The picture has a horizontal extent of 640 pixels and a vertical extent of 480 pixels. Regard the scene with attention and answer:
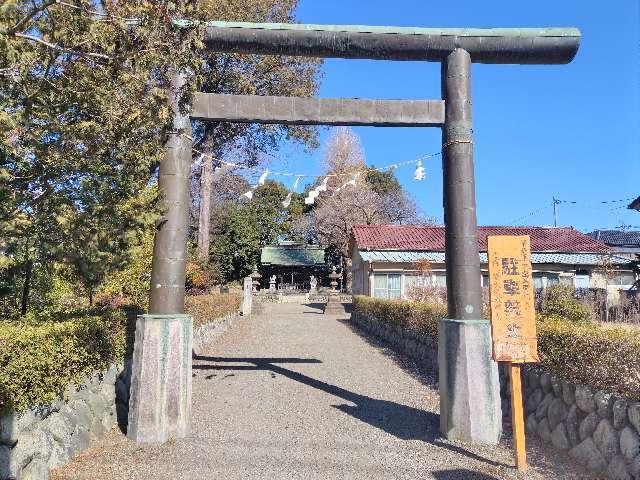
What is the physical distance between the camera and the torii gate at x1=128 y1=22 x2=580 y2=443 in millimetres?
5090

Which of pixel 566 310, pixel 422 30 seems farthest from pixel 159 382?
pixel 566 310

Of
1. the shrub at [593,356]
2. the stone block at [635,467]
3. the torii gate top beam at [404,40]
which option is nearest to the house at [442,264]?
the shrub at [593,356]

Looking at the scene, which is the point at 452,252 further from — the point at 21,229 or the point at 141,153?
the point at 21,229

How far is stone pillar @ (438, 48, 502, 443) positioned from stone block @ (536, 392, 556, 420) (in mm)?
580

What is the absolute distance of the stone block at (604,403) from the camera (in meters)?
4.16

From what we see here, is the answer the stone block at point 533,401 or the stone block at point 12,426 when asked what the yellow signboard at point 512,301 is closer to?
the stone block at point 533,401

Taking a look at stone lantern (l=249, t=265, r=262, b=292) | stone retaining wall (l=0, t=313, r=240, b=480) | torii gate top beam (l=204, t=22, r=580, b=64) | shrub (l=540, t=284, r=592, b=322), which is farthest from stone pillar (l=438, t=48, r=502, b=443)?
stone lantern (l=249, t=265, r=262, b=292)

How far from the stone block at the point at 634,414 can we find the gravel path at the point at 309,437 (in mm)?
702

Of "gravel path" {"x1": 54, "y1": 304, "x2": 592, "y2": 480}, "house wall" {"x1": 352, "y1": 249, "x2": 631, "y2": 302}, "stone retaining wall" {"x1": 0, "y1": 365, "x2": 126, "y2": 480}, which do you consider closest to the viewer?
"stone retaining wall" {"x1": 0, "y1": 365, "x2": 126, "y2": 480}

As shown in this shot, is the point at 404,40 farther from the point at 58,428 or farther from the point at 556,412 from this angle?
the point at 58,428

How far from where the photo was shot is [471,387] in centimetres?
509

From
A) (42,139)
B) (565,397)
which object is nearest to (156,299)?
(42,139)

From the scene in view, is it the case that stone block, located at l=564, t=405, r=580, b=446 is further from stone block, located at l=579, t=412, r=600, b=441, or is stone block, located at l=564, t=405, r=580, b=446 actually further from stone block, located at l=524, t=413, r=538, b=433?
stone block, located at l=524, t=413, r=538, b=433

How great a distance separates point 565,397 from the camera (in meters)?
4.95
